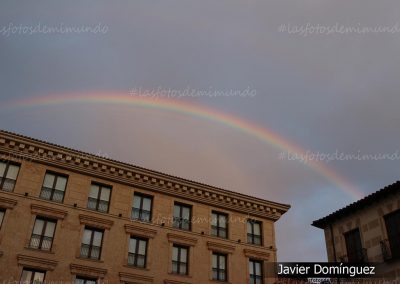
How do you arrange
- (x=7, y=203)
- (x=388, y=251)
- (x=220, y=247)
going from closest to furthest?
(x=388, y=251) < (x=7, y=203) < (x=220, y=247)

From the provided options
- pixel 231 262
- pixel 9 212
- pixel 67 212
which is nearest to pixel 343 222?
pixel 231 262

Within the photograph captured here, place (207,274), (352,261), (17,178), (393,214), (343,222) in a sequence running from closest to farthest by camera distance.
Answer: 1. (393,214)
2. (352,261)
3. (343,222)
4. (17,178)
5. (207,274)

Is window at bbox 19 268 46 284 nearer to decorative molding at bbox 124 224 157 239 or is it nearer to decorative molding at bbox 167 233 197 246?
decorative molding at bbox 124 224 157 239

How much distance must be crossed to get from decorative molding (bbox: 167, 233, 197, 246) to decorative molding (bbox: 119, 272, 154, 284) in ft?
10.8

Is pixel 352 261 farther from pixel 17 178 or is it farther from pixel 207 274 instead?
pixel 17 178

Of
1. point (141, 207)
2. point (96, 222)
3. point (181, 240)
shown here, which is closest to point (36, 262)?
point (96, 222)

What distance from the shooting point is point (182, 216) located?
108ft

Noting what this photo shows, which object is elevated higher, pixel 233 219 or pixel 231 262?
pixel 233 219

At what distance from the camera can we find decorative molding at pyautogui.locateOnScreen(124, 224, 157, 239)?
97.9ft

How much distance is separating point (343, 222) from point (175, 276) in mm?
11688

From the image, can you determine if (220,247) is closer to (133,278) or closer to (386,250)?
(133,278)

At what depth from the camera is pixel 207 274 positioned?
101 feet

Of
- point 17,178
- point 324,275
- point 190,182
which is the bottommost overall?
point 324,275

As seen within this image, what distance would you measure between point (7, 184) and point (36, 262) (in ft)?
17.8
